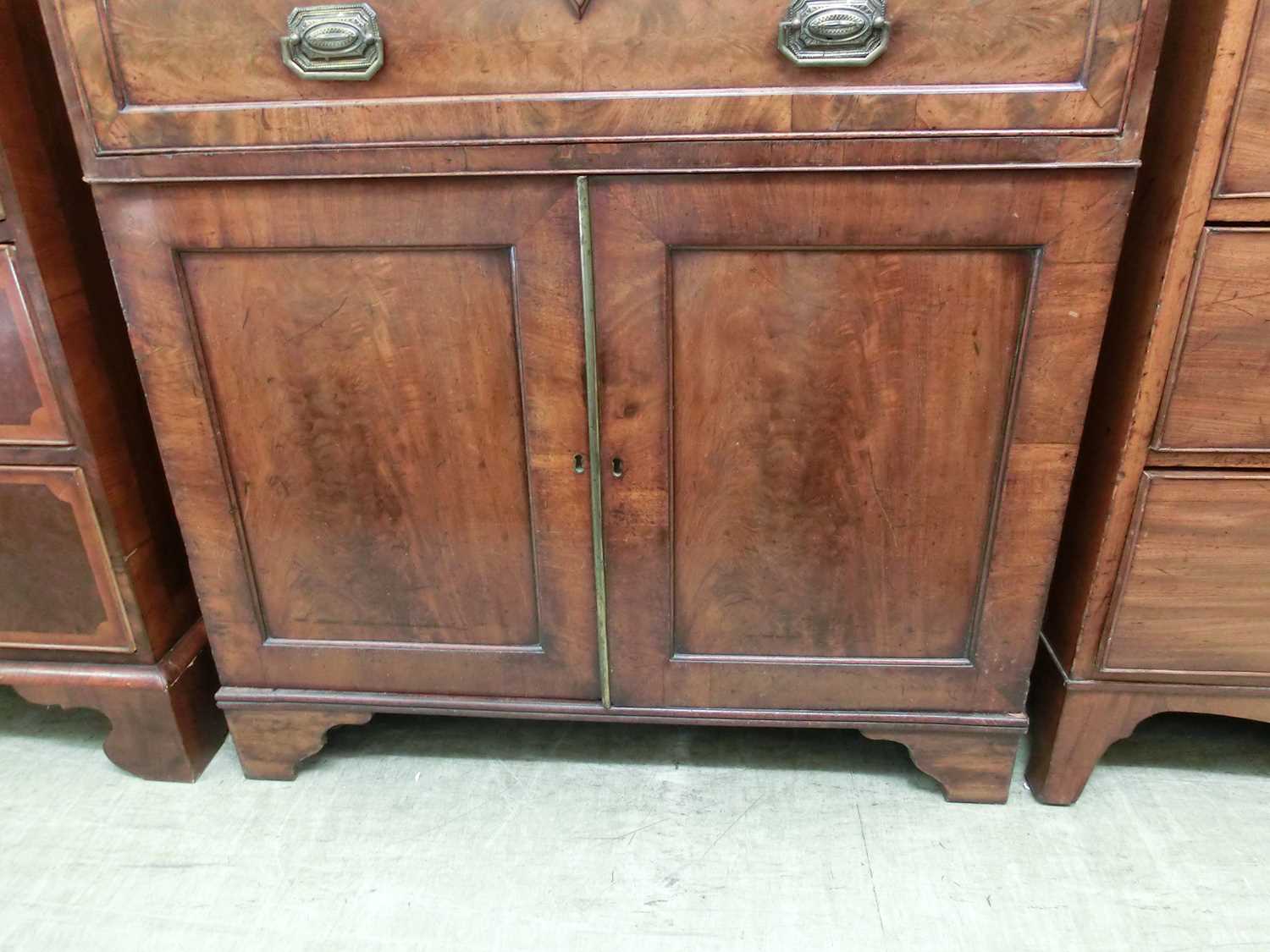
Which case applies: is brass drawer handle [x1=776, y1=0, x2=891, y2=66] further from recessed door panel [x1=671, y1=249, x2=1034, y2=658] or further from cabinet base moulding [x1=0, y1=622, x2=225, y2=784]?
cabinet base moulding [x1=0, y1=622, x2=225, y2=784]

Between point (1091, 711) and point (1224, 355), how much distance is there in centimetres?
47

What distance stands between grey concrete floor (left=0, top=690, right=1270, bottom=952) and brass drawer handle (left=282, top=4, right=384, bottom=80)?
91cm

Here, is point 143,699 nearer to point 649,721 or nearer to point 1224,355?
point 649,721

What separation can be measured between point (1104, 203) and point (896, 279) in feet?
0.68

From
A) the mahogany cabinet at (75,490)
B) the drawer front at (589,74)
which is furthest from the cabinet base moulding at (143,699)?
the drawer front at (589,74)

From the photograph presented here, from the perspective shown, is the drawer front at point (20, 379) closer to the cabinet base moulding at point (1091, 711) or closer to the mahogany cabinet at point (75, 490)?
the mahogany cabinet at point (75, 490)

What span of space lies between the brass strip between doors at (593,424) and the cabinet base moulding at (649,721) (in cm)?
10

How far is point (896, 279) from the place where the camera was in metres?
0.95

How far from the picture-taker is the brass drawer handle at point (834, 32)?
0.84 meters

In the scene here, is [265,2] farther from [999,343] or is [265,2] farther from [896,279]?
[999,343]

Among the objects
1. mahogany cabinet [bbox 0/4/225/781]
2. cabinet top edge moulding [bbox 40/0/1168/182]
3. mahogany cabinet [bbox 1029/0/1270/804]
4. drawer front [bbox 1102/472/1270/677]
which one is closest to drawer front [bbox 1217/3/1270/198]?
mahogany cabinet [bbox 1029/0/1270/804]

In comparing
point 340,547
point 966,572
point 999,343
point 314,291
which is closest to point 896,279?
point 999,343

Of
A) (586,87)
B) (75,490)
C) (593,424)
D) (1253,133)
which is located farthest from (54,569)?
(1253,133)

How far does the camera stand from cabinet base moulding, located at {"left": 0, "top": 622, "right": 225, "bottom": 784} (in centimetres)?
124
